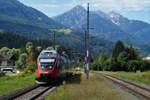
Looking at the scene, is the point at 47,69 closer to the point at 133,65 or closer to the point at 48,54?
the point at 48,54

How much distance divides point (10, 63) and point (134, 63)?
174 feet

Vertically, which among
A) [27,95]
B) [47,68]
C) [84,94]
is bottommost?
[27,95]

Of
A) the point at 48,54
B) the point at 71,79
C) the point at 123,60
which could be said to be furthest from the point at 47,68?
the point at 123,60

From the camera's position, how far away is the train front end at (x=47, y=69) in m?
47.2

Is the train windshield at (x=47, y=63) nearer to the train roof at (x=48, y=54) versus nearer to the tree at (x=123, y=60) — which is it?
the train roof at (x=48, y=54)

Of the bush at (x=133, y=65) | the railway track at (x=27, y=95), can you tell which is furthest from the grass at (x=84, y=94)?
the bush at (x=133, y=65)

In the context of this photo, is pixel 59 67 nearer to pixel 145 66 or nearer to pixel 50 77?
pixel 50 77

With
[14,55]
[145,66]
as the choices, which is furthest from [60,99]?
[14,55]

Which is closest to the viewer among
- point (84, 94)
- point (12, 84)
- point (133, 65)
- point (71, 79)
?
point (84, 94)

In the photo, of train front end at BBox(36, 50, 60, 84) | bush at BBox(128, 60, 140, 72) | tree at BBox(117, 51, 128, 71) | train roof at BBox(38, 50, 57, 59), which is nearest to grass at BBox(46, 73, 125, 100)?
train front end at BBox(36, 50, 60, 84)

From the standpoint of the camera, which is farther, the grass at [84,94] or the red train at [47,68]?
the red train at [47,68]

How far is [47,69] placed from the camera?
4762 cm

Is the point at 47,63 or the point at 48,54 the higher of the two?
the point at 48,54

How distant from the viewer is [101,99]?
2625 cm
